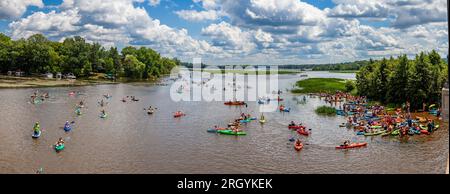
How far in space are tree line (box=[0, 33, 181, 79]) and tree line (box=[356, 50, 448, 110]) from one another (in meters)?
82.0

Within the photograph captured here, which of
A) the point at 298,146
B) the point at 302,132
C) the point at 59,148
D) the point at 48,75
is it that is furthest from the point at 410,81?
the point at 48,75

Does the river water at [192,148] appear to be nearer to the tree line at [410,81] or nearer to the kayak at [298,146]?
the kayak at [298,146]

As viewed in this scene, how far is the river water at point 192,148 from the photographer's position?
27.9m

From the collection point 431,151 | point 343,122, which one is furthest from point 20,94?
point 431,151

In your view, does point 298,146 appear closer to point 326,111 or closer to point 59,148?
point 59,148

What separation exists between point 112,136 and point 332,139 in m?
20.5

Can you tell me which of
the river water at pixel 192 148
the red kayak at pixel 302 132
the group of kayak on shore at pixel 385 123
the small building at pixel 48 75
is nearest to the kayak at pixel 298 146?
the river water at pixel 192 148

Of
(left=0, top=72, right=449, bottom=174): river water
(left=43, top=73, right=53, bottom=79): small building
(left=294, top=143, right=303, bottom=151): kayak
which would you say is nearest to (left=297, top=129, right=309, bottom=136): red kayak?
(left=0, top=72, right=449, bottom=174): river water

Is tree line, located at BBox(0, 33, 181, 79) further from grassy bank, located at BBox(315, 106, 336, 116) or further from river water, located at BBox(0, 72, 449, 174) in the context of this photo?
grassy bank, located at BBox(315, 106, 336, 116)

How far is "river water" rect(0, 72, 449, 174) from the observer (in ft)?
91.6

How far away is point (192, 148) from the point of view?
110 ft
